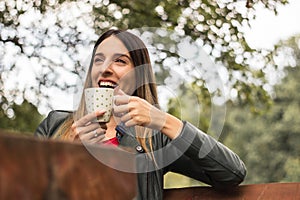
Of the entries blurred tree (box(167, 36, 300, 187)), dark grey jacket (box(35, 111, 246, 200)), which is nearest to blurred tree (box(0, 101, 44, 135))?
dark grey jacket (box(35, 111, 246, 200))

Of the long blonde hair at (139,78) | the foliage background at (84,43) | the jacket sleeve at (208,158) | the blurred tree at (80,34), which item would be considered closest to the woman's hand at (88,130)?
the jacket sleeve at (208,158)

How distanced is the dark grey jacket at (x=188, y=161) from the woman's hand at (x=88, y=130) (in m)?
0.21

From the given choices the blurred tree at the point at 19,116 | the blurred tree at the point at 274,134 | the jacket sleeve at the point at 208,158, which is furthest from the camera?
the blurred tree at the point at 274,134

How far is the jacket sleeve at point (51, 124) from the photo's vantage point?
1.70m

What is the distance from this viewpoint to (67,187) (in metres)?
0.42

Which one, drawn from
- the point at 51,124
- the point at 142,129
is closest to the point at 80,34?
the point at 51,124

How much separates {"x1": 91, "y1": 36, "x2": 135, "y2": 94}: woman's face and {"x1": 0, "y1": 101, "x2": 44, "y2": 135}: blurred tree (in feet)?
5.41

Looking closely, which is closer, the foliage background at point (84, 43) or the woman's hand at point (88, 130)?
the woman's hand at point (88, 130)

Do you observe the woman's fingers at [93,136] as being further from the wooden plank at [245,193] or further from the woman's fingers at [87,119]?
the wooden plank at [245,193]

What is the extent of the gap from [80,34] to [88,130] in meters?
1.78

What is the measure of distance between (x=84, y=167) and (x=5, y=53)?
277cm

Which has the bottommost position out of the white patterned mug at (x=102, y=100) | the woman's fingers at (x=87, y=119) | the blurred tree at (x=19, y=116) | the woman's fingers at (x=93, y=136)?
the blurred tree at (x=19, y=116)

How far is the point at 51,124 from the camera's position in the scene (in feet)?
5.63

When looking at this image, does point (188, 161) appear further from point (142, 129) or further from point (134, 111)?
point (134, 111)
